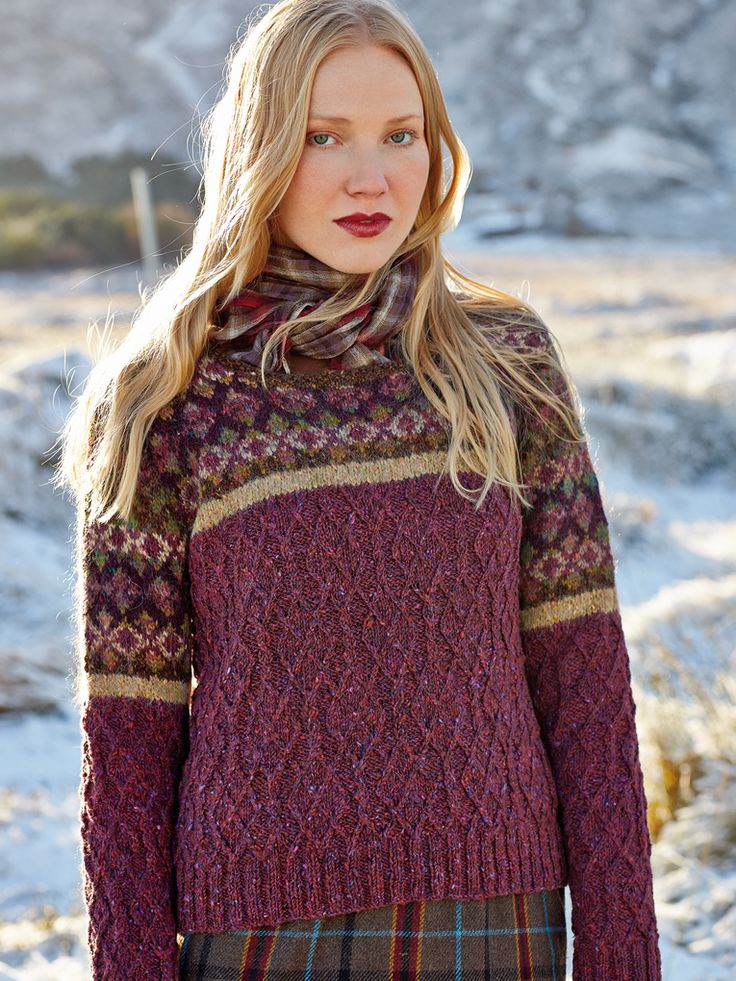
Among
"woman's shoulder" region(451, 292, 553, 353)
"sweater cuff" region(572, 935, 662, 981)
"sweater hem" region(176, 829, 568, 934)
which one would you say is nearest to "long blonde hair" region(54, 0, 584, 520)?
"woman's shoulder" region(451, 292, 553, 353)

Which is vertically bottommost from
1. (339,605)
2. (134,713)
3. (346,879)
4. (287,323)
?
(346,879)

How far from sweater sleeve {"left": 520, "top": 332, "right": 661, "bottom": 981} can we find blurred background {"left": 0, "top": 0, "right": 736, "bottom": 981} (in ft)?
1.43

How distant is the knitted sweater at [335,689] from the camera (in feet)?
4.81

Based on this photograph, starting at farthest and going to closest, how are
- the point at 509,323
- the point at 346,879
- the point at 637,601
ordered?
1. the point at 637,601
2. the point at 509,323
3. the point at 346,879

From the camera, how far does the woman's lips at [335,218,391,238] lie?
5.15 ft

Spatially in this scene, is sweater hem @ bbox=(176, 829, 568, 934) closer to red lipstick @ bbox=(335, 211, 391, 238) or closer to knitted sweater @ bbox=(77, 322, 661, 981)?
knitted sweater @ bbox=(77, 322, 661, 981)

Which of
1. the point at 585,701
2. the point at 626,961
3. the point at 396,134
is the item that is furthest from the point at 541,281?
the point at 626,961

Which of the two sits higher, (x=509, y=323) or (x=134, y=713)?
(x=509, y=323)

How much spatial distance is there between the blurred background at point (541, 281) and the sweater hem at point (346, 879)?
0.88 m

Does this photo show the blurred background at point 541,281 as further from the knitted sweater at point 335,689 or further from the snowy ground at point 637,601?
the knitted sweater at point 335,689

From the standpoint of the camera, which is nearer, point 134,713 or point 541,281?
point 134,713

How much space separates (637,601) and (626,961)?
4404mm

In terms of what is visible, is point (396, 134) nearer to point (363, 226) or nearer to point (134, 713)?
point (363, 226)

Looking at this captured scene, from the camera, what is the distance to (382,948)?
1459 mm
